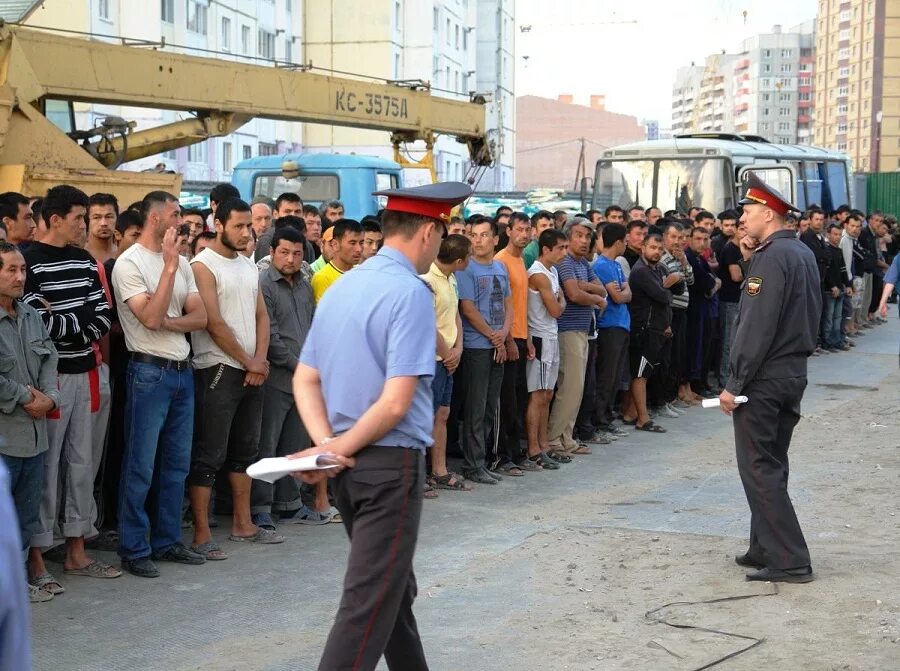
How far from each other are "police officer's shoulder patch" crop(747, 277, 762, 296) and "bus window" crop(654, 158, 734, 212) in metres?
15.4

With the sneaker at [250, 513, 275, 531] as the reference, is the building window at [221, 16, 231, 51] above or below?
above

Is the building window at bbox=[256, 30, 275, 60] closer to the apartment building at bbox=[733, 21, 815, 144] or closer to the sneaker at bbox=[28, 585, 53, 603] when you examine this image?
the sneaker at bbox=[28, 585, 53, 603]

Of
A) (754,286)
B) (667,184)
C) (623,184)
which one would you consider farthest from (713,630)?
(623,184)

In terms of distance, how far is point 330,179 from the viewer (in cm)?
1791

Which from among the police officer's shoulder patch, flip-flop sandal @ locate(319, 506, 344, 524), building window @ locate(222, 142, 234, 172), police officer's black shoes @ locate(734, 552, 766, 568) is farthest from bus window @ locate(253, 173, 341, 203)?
building window @ locate(222, 142, 234, 172)

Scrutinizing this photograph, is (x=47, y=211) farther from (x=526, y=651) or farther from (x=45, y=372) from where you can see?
(x=526, y=651)

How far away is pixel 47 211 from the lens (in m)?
6.47

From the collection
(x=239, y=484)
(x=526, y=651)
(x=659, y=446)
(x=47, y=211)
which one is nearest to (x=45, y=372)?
(x=47, y=211)

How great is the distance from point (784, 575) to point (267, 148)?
160 feet

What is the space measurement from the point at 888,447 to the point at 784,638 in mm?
5809

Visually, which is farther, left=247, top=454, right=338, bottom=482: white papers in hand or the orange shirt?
the orange shirt

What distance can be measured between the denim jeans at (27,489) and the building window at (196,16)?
40940 millimetres

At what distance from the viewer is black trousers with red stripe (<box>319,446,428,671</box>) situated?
3.90 metres

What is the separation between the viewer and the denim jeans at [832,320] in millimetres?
18625
